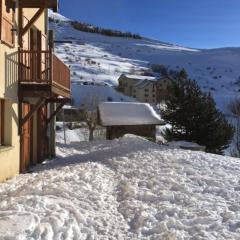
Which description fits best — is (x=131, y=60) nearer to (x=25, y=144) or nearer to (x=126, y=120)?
(x=126, y=120)

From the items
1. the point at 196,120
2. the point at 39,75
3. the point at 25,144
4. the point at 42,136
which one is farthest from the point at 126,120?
the point at 25,144

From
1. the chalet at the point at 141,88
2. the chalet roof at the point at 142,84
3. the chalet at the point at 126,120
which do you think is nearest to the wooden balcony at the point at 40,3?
the chalet at the point at 126,120

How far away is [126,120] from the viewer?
109 feet

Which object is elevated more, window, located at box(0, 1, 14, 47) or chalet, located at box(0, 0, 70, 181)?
window, located at box(0, 1, 14, 47)

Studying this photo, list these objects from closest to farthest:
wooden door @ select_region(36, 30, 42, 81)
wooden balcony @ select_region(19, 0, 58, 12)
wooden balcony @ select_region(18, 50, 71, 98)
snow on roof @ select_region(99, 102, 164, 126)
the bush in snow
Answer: wooden balcony @ select_region(19, 0, 58, 12) → wooden balcony @ select_region(18, 50, 71, 98) → wooden door @ select_region(36, 30, 42, 81) → the bush in snow → snow on roof @ select_region(99, 102, 164, 126)

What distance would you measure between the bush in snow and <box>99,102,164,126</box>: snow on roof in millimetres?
4041

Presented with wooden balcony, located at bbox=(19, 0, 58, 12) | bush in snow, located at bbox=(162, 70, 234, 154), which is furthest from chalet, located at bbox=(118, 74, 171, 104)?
wooden balcony, located at bbox=(19, 0, 58, 12)

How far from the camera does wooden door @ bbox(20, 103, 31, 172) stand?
1446cm

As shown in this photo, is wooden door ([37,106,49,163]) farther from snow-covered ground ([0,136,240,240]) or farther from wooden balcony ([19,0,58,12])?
wooden balcony ([19,0,58,12])

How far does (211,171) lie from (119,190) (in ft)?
8.70

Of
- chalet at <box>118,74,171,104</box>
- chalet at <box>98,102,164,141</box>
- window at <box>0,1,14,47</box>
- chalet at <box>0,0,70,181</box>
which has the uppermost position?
window at <box>0,1,14,47</box>

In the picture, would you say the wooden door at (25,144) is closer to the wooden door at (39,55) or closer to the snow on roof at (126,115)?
the wooden door at (39,55)

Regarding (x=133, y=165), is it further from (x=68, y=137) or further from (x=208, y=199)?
(x=68, y=137)

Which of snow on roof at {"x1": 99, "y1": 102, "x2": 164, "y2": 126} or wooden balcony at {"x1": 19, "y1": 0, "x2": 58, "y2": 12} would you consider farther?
snow on roof at {"x1": 99, "y1": 102, "x2": 164, "y2": 126}
